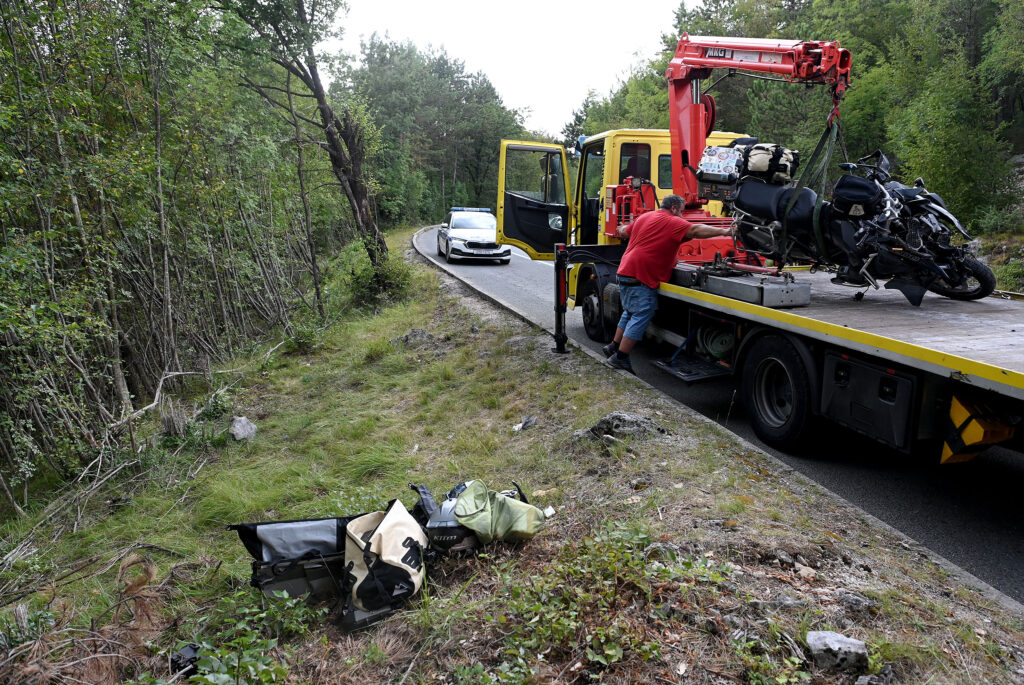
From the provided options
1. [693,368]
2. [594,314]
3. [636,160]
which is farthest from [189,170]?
[693,368]

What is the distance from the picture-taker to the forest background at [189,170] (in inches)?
262

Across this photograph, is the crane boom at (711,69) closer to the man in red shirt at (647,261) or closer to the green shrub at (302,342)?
the man in red shirt at (647,261)

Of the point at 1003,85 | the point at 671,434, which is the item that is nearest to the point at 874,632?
the point at 671,434

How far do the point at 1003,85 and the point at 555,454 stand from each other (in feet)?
84.7

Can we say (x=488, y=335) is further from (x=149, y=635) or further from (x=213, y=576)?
(x=149, y=635)

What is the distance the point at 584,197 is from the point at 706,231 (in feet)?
10.5

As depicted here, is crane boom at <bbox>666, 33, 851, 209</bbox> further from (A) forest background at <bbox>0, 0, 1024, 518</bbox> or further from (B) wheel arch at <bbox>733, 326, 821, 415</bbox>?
(A) forest background at <bbox>0, 0, 1024, 518</bbox>

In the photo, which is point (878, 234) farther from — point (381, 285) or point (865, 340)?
point (381, 285)

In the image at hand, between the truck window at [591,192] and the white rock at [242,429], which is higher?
the truck window at [591,192]

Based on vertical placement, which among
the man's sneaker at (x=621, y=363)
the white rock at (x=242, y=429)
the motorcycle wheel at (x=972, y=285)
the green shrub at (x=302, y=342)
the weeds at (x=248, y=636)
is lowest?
the white rock at (x=242, y=429)

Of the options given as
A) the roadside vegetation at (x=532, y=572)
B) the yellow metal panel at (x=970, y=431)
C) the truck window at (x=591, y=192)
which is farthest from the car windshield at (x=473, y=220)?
the yellow metal panel at (x=970, y=431)

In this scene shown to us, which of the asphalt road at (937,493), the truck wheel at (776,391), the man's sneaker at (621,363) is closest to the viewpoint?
the asphalt road at (937,493)

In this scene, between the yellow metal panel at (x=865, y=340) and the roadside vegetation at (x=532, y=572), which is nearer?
the roadside vegetation at (x=532, y=572)

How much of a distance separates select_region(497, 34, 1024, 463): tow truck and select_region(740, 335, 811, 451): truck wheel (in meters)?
0.01
